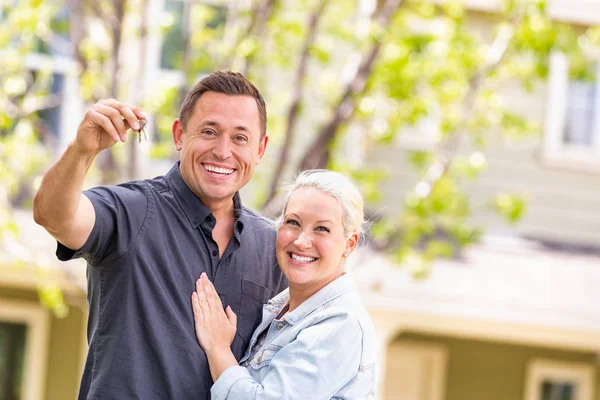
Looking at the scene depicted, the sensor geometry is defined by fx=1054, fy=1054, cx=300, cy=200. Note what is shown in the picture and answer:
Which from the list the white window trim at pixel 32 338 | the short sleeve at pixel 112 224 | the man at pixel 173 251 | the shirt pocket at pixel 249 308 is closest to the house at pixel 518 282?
the white window trim at pixel 32 338

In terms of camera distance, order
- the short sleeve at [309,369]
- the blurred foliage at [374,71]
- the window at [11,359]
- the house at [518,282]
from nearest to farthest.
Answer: the short sleeve at [309,369], the blurred foliage at [374,71], the house at [518,282], the window at [11,359]

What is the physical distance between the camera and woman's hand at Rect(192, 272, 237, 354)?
2938 millimetres

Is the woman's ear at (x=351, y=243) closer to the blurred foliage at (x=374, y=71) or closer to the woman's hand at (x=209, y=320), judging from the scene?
the woman's hand at (x=209, y=320)

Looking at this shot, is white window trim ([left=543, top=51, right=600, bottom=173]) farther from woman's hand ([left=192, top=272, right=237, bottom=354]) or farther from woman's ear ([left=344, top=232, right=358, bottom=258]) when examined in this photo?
woman's hand ([left=192, top=272, right=237, bottom=354])

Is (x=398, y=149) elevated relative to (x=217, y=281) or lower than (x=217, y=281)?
elevated

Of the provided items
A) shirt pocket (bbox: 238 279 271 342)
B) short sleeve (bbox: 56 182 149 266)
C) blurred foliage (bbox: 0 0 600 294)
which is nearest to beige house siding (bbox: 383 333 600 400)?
blurred foliage (bbox: 0 0 600 294)

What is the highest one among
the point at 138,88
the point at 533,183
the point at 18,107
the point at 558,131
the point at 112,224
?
the point at 558,131

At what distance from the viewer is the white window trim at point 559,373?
37.4 ft

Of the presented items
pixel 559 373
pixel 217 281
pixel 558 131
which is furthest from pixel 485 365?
pixel 217 281

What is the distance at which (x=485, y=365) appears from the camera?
37.4ft

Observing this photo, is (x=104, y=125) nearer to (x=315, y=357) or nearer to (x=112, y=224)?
(x=112, y=224)

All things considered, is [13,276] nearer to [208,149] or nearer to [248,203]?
[248,203]

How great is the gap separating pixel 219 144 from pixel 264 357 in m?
0.61

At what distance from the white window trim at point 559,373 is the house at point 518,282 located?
0.01 m
